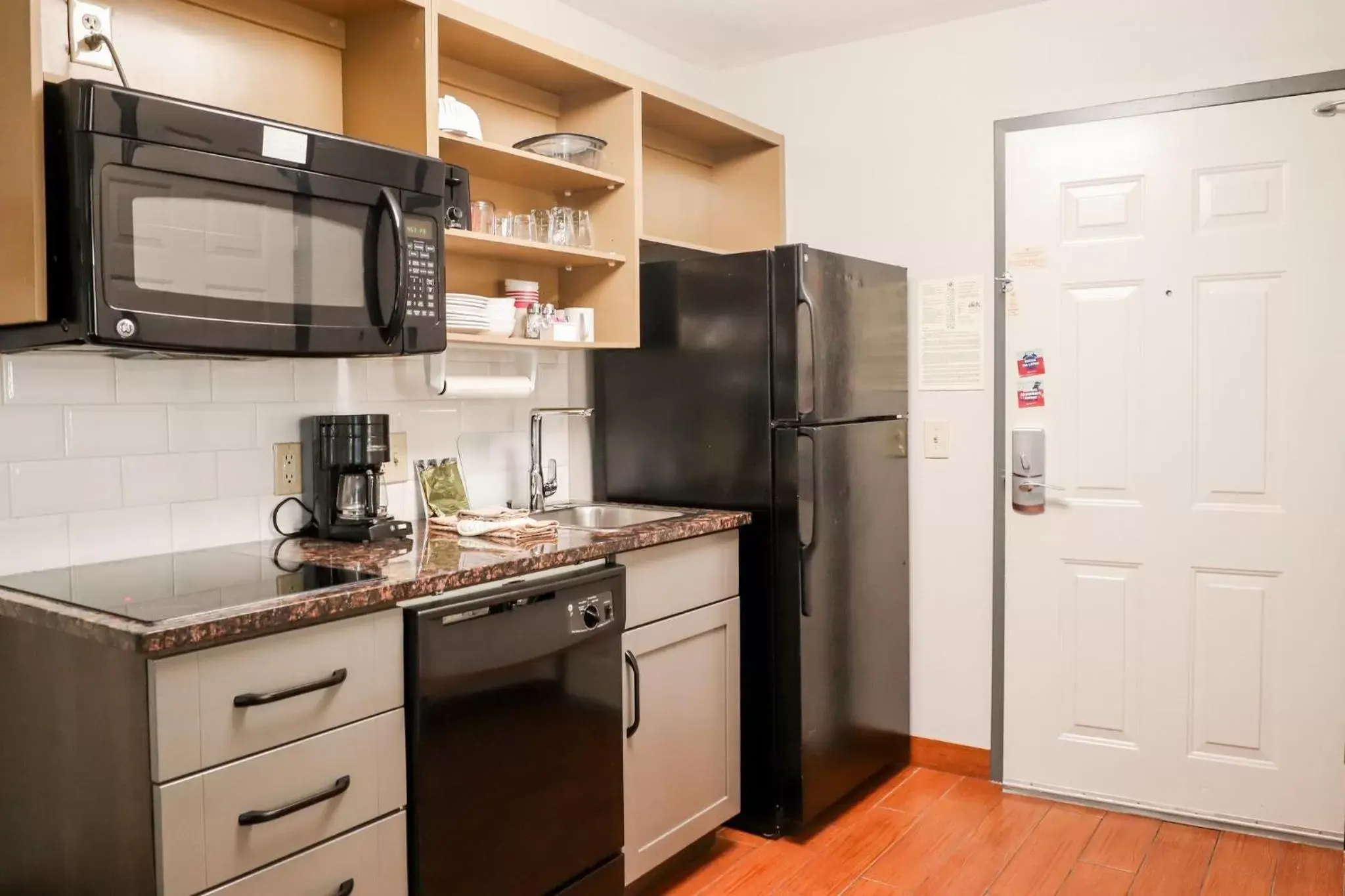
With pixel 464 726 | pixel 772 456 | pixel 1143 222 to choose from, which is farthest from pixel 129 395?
pixel 1143 222

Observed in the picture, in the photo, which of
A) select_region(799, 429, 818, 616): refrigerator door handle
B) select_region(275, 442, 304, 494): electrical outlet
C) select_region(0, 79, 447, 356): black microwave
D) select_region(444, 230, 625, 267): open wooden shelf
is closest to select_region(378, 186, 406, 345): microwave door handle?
select_region(0, 79, 447, 356): black microwave

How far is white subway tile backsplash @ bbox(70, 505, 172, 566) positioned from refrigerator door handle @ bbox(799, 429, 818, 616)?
4.96 feet

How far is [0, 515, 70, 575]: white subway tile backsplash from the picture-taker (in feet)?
5.80

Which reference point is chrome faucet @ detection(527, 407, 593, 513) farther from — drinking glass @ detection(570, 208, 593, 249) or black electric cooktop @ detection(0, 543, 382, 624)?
black electric cooktop @ detection(0, 543, 382, 624)

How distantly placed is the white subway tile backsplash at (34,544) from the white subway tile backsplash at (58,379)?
8.6 inches

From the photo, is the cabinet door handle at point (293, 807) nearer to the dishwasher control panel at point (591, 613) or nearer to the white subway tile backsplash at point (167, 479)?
the dishwasher control panel at point (591, 613)

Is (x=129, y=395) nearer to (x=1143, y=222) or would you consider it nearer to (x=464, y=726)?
(x=464, y=726)

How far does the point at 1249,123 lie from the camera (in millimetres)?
2693

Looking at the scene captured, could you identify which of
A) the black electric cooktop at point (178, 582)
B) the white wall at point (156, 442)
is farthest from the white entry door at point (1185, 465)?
the black electric cooktop at point (178, 582)

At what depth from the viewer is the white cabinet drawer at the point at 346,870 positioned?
1513 millimetres

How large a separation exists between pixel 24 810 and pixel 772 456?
1796 mm

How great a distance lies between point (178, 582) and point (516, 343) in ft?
3.29

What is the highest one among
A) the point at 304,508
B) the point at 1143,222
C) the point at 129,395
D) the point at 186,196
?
the point at 1143,222

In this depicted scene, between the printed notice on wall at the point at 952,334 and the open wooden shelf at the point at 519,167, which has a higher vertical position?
the open wooden shelf at the point at 519,167
